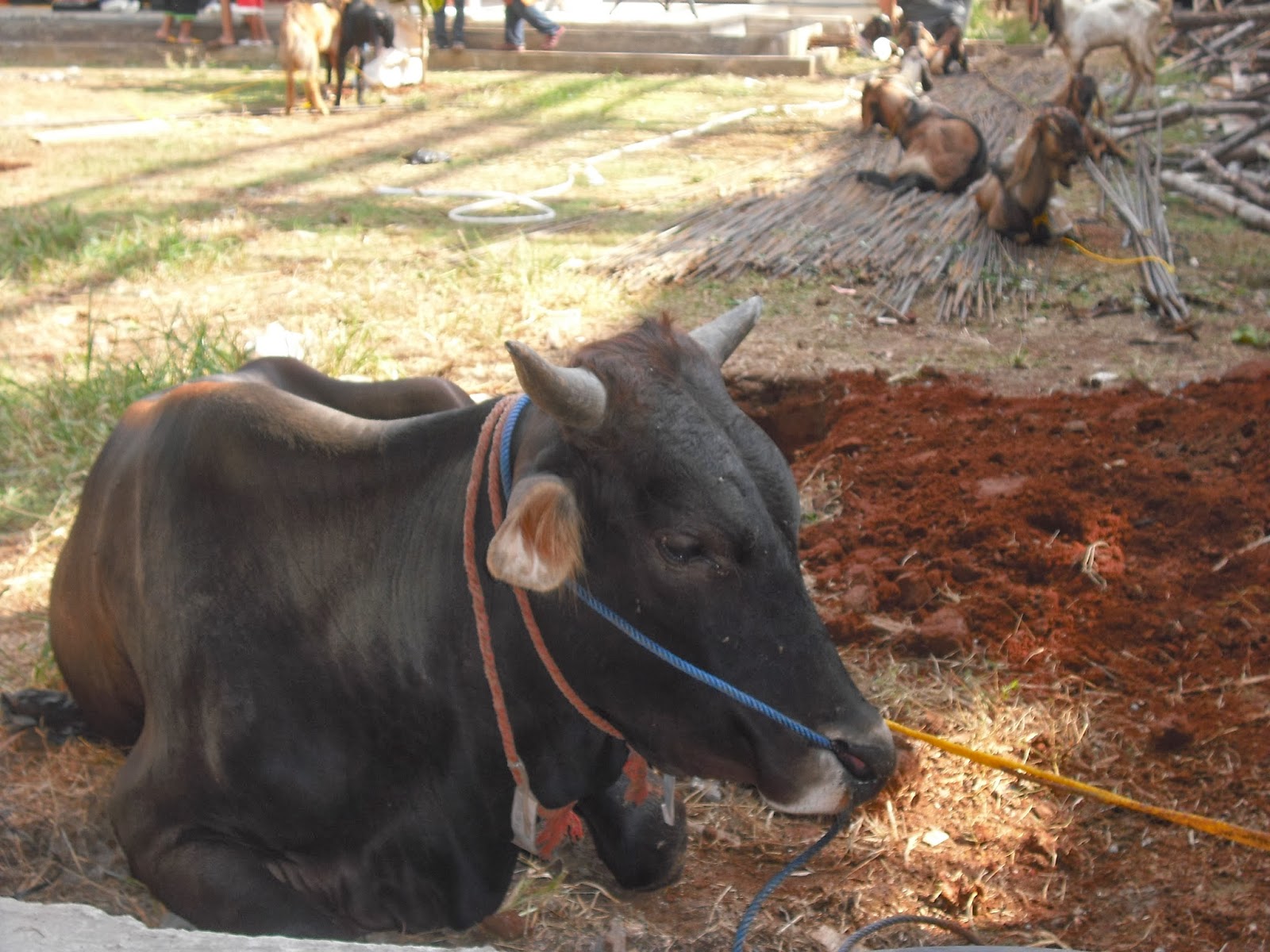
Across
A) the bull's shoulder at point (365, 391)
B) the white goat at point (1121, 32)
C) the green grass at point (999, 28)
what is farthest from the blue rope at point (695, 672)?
the green grass at point (999, 28)

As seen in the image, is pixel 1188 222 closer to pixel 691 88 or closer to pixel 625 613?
pixel 691 88

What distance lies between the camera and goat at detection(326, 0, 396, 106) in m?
12.7

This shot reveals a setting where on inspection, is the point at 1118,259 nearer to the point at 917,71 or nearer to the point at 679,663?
the point at 679,663

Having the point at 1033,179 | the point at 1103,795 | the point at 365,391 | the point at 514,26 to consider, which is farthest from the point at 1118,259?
the point at 514,26

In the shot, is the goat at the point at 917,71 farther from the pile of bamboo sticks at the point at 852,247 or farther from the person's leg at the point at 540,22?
the pile of bamboo sticks at the point at 852,247

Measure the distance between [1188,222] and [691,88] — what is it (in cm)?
738

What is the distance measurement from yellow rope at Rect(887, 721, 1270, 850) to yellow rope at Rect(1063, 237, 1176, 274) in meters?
5.15

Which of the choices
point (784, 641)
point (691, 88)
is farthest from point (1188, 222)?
point (784, 641)

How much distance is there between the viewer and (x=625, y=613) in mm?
2365

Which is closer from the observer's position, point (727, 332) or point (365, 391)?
point (727, 332)

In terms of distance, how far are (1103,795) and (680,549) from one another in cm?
162

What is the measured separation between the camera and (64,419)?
510 centimetres

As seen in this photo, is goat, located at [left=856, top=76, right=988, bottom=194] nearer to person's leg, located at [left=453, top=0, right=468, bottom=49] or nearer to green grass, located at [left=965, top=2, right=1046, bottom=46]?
person's leg, located at [left=453, top=0, right=468, bottom=49]

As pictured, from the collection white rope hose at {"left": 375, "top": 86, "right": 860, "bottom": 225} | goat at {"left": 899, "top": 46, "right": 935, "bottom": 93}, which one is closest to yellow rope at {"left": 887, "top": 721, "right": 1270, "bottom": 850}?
white rope hose at {"left": 375, "top": 86, "right": 860, "bottom": 225}
